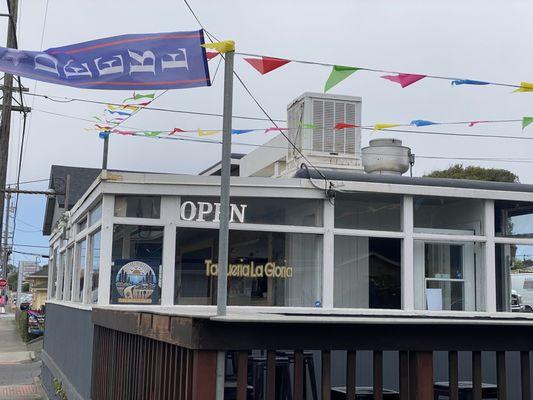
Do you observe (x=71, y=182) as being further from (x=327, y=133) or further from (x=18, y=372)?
(x=327, y=133)

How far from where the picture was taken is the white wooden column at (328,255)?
985cm

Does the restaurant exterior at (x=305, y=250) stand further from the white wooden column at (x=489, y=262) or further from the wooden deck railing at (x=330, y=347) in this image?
the wooden deck railing at (x=330, y=347)

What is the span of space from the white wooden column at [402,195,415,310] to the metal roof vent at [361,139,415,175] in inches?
55.9

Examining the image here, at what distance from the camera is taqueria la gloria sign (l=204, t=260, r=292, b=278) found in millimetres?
9555

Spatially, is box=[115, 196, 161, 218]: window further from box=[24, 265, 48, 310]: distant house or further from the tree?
box=[24, 265, 48, 310]: distant house

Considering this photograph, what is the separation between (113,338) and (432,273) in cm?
571

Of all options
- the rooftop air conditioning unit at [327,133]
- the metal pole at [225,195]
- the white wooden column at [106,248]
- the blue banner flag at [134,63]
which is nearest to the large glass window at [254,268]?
the white wooden column at [106,248]

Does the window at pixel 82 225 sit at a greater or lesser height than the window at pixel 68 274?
greater

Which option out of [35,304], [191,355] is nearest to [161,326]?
[191,355]

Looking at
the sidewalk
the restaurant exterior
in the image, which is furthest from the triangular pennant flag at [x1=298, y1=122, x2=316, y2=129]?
the sidewalk

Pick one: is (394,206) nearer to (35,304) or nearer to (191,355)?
(191,355)

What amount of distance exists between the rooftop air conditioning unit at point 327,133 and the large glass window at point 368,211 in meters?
2.36

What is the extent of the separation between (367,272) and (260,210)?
1.78 meters

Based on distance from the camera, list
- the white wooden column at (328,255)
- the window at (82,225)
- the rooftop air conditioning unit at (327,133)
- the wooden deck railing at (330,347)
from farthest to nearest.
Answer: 1. the rooftop air conditioning unit at (327,133)
2. the window at (82,225)
3. the white wooden column at (328,255)
4. the wooden deck railing at (330,347)
